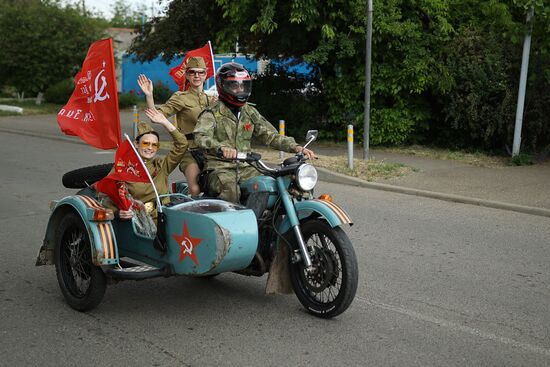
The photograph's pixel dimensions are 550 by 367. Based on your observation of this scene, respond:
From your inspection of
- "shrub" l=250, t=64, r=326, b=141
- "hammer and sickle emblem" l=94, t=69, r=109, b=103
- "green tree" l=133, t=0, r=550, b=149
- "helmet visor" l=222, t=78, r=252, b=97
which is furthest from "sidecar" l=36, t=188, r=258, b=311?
"shrub" l=250, t=64, r=326, b=141

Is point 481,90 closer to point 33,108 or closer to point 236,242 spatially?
point 236,242

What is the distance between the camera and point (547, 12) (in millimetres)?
12906

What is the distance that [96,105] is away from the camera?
17.6ft

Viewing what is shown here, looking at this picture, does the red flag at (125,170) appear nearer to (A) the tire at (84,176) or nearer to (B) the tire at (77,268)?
(B) the tire at (77,268)

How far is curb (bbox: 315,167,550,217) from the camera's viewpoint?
31.8 feet

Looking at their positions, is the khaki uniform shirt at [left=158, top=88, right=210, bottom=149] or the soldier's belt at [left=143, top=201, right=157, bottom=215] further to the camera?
the khaki uniform shirt at [left=158, top=88, right=210, bottom=149]

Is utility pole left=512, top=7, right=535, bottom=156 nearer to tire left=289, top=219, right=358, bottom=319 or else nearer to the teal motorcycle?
the teal motorcycle

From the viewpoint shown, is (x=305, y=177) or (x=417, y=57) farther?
(x=417, y=57)

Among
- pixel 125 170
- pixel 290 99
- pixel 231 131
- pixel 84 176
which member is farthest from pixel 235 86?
pixel 290 99

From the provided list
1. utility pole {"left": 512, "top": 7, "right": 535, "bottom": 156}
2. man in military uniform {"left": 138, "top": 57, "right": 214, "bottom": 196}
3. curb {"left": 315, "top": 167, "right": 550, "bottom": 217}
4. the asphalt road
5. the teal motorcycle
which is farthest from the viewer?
utility pole {"left": 512, "top": 7, "right": 535, "bottom": 156}

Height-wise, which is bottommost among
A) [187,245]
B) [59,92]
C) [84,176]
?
[59,92]

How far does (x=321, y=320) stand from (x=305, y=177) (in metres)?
1.05

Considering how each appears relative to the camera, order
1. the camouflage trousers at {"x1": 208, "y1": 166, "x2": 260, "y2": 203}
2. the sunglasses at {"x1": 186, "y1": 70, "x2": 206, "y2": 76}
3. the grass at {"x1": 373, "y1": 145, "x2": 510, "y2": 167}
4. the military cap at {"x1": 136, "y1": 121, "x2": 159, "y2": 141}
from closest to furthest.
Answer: the camouflage trousers at {"x1": 208, "y1": 166, "x2": 260, "y2": 203}
the military cap at {"x1": 136, "y1": 121, "x2": 159, "y2": 141}
the sunglasses at {"x1": 186, "y1": 70, "x2": 206, "y2": 76}
the grass at {"x1": 373, "y1": 145, "x2": 510, "y2": 167}

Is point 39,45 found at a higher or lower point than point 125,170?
higher
